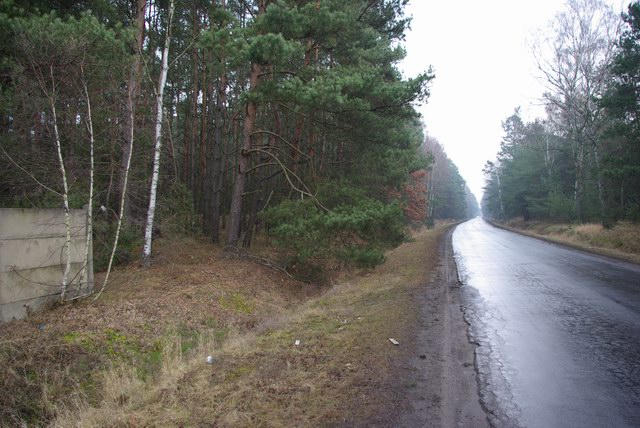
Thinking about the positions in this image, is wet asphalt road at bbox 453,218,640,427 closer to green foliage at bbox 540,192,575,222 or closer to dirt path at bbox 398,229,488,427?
dirt path at bbox 398,229,488,427

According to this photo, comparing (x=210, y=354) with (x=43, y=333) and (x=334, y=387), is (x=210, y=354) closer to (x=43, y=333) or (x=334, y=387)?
(x=334, y=387)

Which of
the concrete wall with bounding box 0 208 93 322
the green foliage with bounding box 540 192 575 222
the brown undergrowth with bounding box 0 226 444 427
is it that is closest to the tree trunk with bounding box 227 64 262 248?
the brown undergrowth with bounding box 0 226 444 427

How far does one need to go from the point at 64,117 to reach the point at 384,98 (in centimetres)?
841

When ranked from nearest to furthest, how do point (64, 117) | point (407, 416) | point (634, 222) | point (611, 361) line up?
point (407, 416)
point (611, 361)
point (64, 117)
point (634, 222)

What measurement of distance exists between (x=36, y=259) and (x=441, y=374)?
7847mm

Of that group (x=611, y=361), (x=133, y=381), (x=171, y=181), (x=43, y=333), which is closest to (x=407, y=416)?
(x=611, y=361)

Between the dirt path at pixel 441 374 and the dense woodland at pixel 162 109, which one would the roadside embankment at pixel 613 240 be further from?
the dirt path at pixel 441 374

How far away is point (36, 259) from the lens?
830 centimetres

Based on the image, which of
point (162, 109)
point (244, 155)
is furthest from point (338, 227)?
point (162, 109)

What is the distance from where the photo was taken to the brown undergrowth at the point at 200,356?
13.9 ft

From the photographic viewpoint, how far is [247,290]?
11.2m

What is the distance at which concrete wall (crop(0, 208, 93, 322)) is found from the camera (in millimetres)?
7766

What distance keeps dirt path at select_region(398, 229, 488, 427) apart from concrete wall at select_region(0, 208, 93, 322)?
282 inches

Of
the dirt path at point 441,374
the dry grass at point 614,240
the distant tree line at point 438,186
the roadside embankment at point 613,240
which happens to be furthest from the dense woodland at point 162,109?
the distant tree line at point 438,186
